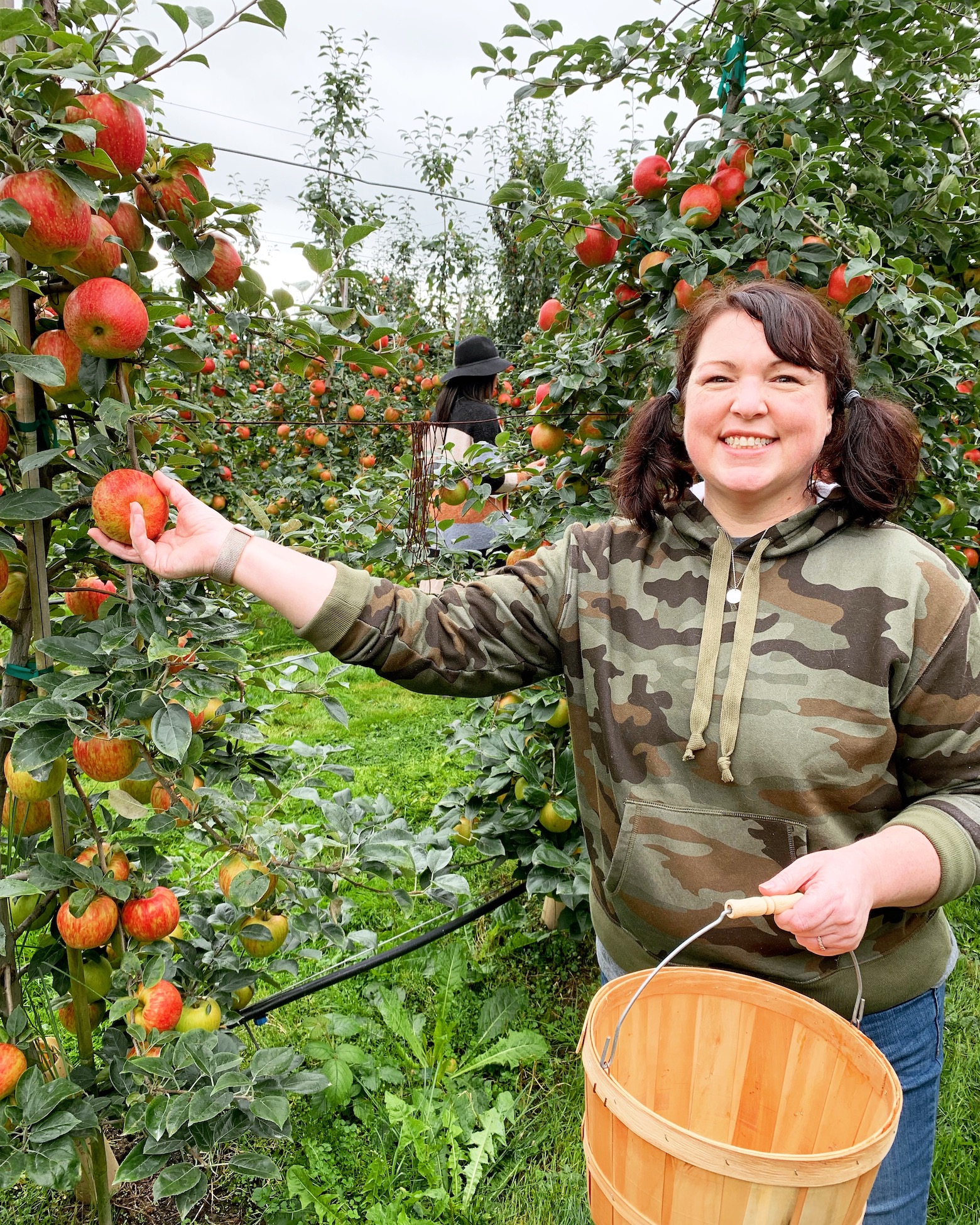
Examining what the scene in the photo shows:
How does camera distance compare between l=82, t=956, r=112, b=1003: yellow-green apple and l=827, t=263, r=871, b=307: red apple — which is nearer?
l=82, t=956, r=112, b=1003: yellow-green apple

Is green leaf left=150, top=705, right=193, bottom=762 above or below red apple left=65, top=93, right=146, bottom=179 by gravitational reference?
below

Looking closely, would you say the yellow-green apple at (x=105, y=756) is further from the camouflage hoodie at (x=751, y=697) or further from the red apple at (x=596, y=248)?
the red apple at (x=596, y=248)

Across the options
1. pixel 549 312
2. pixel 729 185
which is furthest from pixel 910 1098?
pixel 549 312

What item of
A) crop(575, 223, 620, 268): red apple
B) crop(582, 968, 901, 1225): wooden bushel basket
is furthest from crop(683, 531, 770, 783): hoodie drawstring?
crop(575, 223, 620, 268): red apple

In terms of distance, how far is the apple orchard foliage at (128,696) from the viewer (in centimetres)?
99

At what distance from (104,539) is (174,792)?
350 mm

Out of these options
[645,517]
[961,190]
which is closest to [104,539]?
[645,517]

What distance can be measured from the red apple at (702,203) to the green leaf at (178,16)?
1.17 m

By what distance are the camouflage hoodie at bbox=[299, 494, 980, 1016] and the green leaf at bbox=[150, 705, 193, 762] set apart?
0.19m

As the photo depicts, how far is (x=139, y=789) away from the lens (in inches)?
51.4

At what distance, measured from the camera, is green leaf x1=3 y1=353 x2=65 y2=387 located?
956 millimetres

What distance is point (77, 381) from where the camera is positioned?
1.09 metres

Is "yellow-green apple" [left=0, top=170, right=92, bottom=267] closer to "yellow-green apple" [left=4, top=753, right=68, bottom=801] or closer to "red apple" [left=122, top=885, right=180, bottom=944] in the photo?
"yellow-green apple" [left=4, top=753, right=68, bottom=801]

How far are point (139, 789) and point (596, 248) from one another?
65.6 inches
